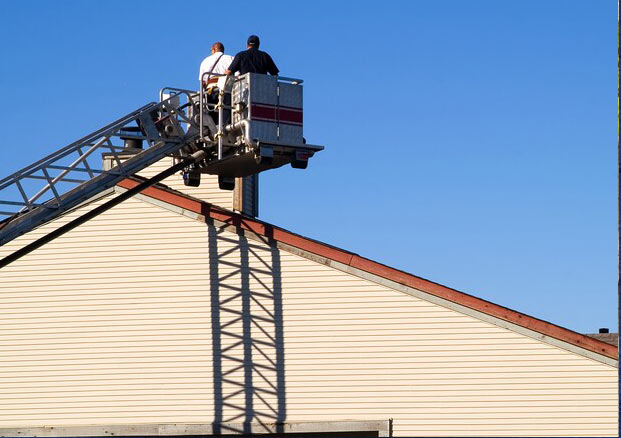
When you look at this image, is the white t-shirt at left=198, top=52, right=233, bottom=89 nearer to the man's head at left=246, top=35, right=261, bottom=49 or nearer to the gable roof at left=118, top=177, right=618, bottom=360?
the man's head at left=246, top=35, right=261, bottom=49

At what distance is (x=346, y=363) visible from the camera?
94.1 ft

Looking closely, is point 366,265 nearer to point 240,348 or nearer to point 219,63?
point 240,348

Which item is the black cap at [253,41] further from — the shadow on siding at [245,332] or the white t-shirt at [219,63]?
the shadow on siding at [245,332]

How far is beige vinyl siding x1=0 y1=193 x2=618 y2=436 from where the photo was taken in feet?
91.0

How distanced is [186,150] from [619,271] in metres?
13.9

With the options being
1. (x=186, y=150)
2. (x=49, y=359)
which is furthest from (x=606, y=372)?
(x=49, y=359)

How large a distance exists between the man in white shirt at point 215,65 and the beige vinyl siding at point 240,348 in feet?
16.3

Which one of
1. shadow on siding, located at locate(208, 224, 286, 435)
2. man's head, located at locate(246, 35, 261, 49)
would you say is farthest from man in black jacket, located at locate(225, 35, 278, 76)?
shadow on siding, located at locate(208, 224, 286, 435)

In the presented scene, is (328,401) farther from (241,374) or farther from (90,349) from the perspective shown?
(90,349)

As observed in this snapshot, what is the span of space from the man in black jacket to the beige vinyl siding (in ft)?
17.9

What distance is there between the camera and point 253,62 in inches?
1018

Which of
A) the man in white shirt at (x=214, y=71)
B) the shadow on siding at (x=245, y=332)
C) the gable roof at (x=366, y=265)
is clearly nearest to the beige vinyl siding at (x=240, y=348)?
the shadow on siding at (x=245, y=332)

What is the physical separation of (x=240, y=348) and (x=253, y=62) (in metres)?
7.60


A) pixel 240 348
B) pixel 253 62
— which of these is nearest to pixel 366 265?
pixel 240 348
